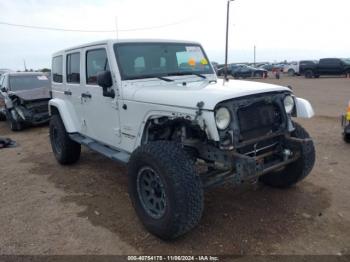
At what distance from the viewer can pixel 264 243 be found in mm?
3516

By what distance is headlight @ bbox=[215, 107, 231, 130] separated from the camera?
3.28 meters

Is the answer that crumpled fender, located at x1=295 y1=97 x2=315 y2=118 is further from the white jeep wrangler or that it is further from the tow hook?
the tow hook

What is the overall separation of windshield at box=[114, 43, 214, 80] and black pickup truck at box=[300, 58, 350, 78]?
3059cm

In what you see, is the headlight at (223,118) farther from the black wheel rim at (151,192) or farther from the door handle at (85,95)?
the door handle at (85,95)

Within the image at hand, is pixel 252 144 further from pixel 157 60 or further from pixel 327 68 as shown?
pixel 327 68

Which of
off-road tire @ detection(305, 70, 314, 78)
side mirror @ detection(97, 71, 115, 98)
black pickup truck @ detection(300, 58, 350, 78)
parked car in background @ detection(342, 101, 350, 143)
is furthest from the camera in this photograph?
off-road tire @ detection(305, 70, 314, 78)

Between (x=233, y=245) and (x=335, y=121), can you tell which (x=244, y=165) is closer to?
(x=233, y=245)

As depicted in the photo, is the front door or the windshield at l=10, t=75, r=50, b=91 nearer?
the front door

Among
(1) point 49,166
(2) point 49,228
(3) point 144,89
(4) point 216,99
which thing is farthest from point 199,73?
(1) point 49,166

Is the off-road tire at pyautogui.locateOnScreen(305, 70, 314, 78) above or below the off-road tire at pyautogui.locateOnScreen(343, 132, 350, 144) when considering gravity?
above

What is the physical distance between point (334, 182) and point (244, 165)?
242 cm

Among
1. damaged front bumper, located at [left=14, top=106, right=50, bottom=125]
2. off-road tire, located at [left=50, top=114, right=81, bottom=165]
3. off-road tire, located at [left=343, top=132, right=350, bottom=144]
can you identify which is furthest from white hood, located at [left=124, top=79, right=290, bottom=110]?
damaged front bumper, located at [left=14, top=106, right=50, bottom=125]

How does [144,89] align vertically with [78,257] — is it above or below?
above

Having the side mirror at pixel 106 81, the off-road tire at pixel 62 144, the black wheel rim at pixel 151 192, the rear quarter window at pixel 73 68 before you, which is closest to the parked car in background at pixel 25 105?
the off-road tire at pixel 62 144
